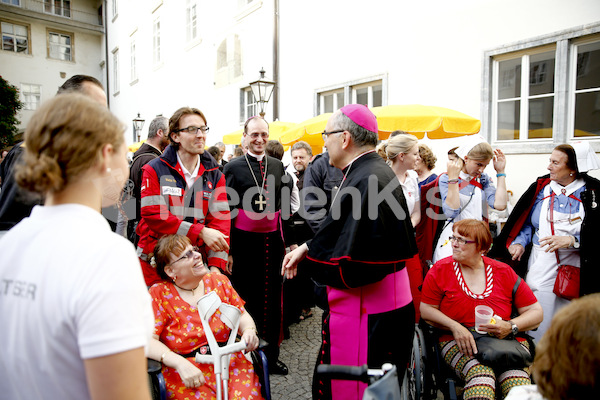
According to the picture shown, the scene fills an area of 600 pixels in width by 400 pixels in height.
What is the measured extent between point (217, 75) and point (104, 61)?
18489 mm

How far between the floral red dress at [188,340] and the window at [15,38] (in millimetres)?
31772

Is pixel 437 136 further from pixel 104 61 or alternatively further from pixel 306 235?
pixel 104 61

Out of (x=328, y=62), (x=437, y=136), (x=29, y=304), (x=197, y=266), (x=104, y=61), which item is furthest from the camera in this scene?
(x=104, y=61)

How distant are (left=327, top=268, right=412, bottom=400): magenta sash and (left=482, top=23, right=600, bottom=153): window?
18.7 feet

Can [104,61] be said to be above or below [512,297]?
above

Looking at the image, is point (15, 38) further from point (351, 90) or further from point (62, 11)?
point (351, 90)

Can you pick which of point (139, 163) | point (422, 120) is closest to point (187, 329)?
point (139, 163)

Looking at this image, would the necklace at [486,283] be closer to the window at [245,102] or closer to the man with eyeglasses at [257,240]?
the man with eyeglasses at [257,240]

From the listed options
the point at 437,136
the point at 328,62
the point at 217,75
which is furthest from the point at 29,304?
the point at 217,75

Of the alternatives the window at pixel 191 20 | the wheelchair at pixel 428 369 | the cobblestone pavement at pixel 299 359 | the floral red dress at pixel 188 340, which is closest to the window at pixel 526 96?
the cobblestone pavement at pixel 299 359

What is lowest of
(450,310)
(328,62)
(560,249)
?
(450,310)

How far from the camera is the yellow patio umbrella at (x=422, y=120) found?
564 cm

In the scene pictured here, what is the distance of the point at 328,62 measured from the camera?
1053 centimetres

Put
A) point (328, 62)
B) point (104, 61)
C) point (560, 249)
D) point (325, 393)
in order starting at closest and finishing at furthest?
point (325, 393), point (560, 249), point (328, 62), point (104, 61)
